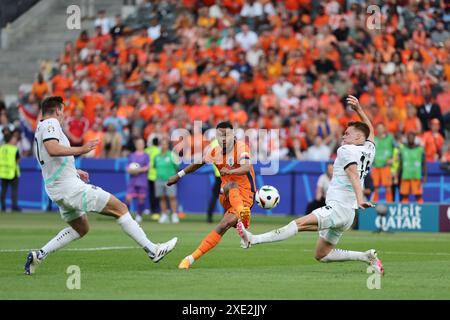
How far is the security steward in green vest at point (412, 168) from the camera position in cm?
2973

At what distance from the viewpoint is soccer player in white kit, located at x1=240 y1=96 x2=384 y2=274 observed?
51.2 ft

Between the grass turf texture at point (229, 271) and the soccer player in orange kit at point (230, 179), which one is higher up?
the soccer player in orange kit at point (230, 179)

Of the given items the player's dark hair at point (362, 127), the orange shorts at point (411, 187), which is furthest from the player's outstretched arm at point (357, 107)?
the orange shorts at point (411, 187)

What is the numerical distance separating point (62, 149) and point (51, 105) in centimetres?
74

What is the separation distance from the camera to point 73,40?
4181cm

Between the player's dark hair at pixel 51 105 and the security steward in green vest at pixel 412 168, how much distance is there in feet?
51.5

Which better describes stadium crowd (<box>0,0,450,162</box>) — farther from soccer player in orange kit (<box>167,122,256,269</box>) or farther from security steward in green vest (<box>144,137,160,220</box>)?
soccer player in orange kit (<box>167,122,256,269</box>)

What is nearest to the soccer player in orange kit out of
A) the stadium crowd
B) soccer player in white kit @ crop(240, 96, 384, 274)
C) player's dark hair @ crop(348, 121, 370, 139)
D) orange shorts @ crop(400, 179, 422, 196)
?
soccer player in white kit @ crop(240, 96, 384, 274)

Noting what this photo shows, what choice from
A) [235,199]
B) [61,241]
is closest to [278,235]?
[235,199]

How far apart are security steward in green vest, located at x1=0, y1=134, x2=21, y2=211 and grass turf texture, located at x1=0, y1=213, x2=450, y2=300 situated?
8.91 metres

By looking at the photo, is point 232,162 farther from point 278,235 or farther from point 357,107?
point 357,107

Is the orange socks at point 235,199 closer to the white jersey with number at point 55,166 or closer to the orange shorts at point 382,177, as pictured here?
the white jersey with number at point 55,166

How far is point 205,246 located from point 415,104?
16141 millimetres

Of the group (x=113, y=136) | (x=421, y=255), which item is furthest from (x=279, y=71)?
(x=421, y=255)
